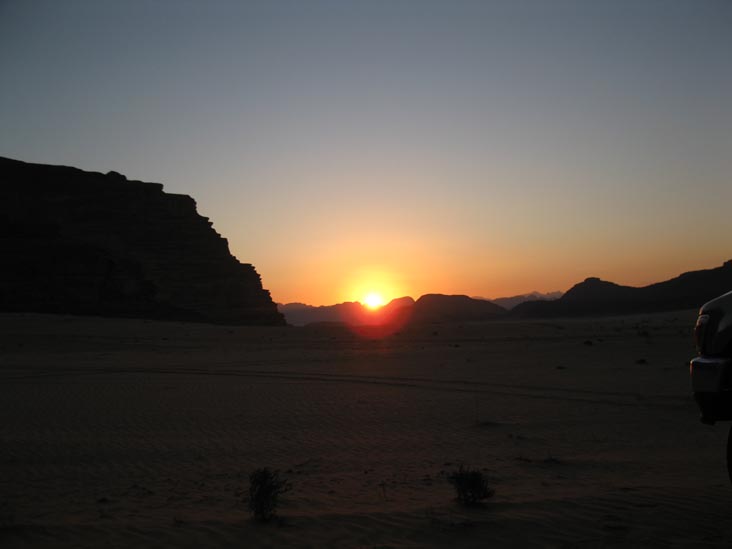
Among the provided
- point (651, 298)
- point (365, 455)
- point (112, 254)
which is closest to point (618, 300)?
point (651, 298)

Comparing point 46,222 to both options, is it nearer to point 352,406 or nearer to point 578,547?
point 352,406

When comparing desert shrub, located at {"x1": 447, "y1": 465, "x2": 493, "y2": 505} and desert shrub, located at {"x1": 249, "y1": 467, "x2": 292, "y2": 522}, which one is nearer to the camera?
desert shrub, located at {"x1": 249, "y1": 467, "x2": 292, "y2": 522}

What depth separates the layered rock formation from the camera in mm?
68562

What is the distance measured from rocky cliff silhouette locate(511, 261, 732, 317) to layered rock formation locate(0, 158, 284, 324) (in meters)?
58.9

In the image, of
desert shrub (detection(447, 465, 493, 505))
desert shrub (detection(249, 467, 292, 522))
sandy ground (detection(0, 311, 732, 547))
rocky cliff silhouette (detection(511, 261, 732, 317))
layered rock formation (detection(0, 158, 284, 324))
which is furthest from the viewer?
rocky cliff silhouette (detection(511, 261, 732, 317))

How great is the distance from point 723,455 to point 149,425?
10330mm

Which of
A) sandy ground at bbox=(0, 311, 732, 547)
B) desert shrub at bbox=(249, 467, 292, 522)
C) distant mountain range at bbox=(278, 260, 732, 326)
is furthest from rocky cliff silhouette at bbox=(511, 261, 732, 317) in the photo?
desert shrub at bbox=(249, 467, 292, 522)

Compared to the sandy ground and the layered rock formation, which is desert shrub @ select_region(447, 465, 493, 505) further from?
the layered rock formation

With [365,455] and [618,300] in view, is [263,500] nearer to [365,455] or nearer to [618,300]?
[365,455]

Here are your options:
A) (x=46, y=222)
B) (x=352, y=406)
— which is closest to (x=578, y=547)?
(x=352, y=406)

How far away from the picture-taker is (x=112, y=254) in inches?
2995

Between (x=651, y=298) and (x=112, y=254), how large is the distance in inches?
3668

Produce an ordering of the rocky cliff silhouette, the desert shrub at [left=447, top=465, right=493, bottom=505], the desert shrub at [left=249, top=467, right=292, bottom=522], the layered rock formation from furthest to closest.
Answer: the rocky cliff silhouette
the layered rock formation
the desert shrub at [left=447, top=465, right=493, bottom=505]
the desert shrub at [left=249, top=467, right=292, bottom=522]

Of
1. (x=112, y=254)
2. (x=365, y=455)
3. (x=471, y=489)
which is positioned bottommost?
(x=365, y=455)
